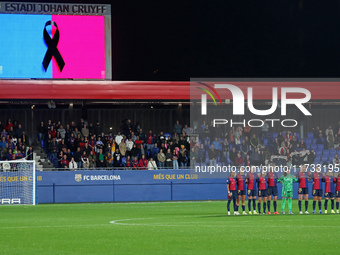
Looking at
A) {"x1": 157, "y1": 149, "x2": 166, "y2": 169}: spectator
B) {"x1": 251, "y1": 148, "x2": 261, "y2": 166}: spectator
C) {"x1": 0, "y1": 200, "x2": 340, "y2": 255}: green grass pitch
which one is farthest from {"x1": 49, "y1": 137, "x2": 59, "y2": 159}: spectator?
{"x1": 0, "y1": 200, "x2": 340, "y2": 255}: green grass pitch

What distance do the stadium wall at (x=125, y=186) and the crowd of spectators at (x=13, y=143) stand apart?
1.74 meters

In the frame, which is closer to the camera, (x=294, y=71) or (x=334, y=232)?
(x=334, y=232)

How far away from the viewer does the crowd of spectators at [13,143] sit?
33625mm

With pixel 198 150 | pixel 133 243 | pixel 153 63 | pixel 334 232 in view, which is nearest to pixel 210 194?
pixel 198 150

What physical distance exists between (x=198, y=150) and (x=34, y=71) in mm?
10359

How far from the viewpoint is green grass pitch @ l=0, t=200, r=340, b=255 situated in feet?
41.7

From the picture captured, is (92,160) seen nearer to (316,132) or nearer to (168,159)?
(168,159)

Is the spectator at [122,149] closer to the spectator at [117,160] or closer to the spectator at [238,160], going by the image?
the spectator at [117,160]

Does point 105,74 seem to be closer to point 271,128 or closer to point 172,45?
point 172,45

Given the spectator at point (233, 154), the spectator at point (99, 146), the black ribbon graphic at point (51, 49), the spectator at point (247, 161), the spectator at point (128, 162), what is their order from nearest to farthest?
the spectator at point (128, 162), the spectator at point (247, 161), the spectator at point (99, 146), the spectator at point (233, 154), the black ribbon graphic at point (51, 49)

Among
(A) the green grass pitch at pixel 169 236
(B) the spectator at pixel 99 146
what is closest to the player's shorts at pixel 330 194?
(A) the green grass pitch at pixel 169 236

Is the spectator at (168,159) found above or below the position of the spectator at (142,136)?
below

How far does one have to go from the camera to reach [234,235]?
15.3 m

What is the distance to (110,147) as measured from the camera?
116 ft
